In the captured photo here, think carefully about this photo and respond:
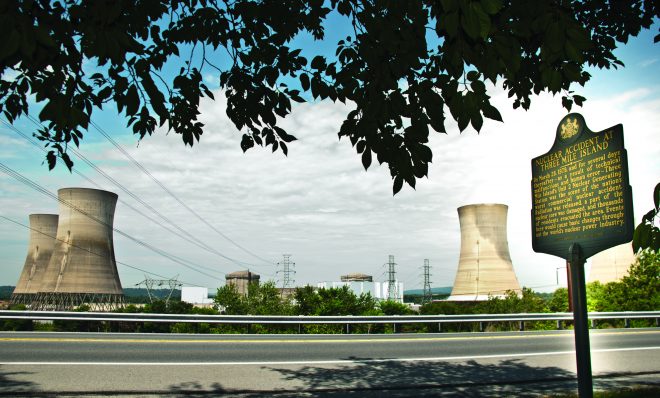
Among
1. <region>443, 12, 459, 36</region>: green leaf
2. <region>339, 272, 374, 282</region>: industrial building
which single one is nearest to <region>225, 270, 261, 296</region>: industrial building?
<region>339, 272, 374, 282</region>: industrial building

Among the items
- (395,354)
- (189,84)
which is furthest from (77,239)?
(189,84)

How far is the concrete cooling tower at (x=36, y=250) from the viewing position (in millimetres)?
36656

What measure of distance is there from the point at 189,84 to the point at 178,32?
2.66ft

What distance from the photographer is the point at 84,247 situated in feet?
97.7

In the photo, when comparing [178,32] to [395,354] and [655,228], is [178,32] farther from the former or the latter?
[395,354]

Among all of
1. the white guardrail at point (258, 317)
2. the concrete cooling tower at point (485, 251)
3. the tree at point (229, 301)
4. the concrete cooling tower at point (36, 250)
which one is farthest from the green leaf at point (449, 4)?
the concrete cooling tower at point (36, 250)

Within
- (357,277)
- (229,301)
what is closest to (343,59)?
(229,301)

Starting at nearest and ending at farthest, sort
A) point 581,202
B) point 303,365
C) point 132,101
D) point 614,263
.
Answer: point 132,101, point 581,202, point 303,365, point 614,263

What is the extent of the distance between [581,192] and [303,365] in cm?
528

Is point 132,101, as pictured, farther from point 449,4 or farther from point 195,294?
point 195,294

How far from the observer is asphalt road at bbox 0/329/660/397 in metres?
6.48

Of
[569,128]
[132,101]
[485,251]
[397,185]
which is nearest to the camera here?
[132,101]

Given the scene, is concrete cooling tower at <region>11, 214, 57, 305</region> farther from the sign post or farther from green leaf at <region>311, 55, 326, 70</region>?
the sign post

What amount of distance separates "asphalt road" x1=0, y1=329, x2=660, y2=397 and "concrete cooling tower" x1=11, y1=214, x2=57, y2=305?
28.8 meters
